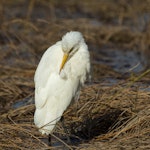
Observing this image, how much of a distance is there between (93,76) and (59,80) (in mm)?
2642

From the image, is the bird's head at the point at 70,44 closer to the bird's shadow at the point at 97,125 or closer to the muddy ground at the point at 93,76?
the muddy ground at the point at 93,76

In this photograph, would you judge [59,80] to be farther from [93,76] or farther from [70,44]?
[93,76]

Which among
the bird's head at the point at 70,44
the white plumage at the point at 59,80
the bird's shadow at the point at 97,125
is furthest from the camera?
the bird's shadow at the point at 97,125

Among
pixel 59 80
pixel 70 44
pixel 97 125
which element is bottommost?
pixel 97 125

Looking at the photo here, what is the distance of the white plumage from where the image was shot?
489cm

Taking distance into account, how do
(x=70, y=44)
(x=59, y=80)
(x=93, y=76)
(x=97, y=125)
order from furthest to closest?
(x=93, y=76)
(x=97, y=125)
(x=70, y=44)
(x=59, y=80)

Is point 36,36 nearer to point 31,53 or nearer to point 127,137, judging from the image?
point 31,53

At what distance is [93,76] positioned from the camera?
7.49 meters

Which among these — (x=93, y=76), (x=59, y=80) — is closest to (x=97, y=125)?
(x=59, y=80)

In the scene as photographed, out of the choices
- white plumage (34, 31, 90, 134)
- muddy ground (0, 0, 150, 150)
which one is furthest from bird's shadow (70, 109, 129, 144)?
white plumage (34, 31, 90, 134)

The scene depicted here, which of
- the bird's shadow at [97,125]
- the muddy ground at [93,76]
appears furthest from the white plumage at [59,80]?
the bird's shadow at [97,125]

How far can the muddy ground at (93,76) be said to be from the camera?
5.05 meters

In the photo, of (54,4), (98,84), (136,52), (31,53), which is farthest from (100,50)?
(98,84)

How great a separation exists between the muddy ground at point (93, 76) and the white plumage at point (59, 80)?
7.2 inches
